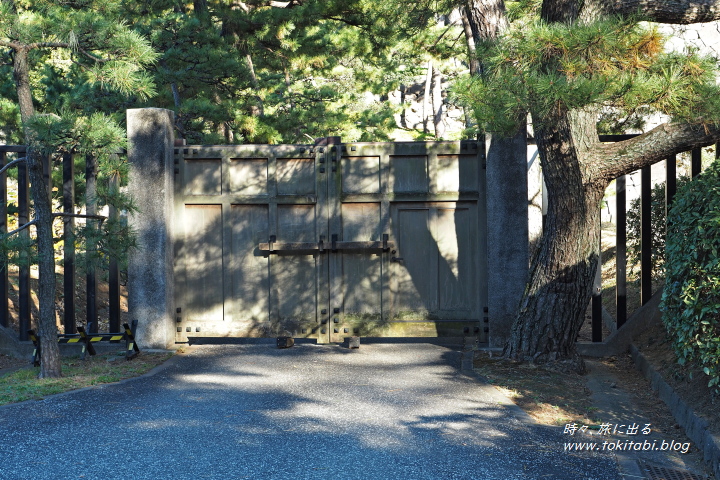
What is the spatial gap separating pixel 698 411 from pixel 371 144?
390 cm

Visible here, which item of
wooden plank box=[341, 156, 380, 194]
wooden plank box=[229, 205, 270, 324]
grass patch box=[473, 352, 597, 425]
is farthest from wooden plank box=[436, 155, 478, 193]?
wooden plank box=[229, 205, 270, 324]

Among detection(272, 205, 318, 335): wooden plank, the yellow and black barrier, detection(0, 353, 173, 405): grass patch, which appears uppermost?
detection(272, 205, 318, 335): wooden plank

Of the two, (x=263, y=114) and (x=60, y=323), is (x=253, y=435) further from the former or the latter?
(x=263, y=114)

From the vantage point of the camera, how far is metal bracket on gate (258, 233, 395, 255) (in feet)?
22.5

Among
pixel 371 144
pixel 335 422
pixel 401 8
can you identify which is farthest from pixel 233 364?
pixel 401 8

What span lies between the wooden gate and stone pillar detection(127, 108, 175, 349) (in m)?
0.24

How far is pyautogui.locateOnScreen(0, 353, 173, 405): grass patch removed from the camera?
16.6ft

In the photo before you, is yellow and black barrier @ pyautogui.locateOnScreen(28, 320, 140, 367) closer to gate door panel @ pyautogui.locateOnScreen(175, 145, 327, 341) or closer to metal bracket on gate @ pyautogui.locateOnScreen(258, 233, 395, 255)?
gate door panel @ pyautogui.locateOnScreen(175, 145, 327, 341)

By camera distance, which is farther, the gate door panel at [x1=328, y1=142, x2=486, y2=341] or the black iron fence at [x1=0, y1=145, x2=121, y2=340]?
the gate door panel at [x1=328, y1=142, x2=486, y2=341]

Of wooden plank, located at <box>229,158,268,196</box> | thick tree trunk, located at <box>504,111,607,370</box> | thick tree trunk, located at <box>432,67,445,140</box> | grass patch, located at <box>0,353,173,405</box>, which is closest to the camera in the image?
grass patch, located at <box>0,353,173,405</box>

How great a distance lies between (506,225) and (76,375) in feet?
13.5

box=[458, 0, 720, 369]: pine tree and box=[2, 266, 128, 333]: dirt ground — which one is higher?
box=[458, 0, 720, 369]: pine tree

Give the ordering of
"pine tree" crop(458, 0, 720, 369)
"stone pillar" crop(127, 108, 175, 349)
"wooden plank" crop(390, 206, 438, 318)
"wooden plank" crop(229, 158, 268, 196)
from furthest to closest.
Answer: "wooden plank" crop(229, 158, 268, 196), "wooden plank" crop(390, 206, 438, 318), "stone pillar" crop(127, 108, 175, 349), "pine tree" crop(458, 0, 720, 369)

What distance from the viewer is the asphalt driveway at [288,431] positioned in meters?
3.50
